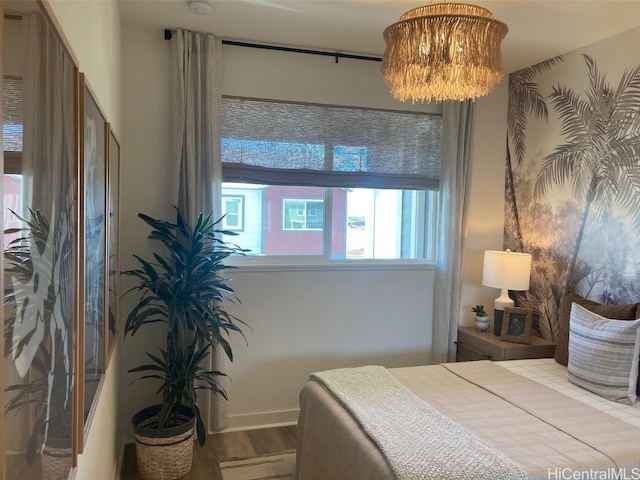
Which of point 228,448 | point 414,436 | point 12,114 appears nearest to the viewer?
point 12,114

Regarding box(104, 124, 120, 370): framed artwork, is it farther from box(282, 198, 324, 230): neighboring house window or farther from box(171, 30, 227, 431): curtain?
box(282, 198, 324, 230): neighboring house window

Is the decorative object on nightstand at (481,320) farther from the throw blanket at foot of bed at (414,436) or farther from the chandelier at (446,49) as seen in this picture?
the chandelier at (446,49)

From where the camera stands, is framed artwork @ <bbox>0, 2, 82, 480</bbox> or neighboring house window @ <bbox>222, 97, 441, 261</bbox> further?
neighboring house window @ <bbox>222, 97, 441, 261</bbox>

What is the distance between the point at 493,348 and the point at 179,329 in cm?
207

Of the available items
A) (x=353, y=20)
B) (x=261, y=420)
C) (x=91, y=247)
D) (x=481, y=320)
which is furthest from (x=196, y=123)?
(x=481, y=320)

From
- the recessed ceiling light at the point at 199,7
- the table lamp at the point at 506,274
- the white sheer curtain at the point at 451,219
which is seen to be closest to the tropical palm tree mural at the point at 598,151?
the table lamp at the point at 506,274

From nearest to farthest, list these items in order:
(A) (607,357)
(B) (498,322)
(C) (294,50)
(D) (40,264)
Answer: (D) (40,264) → (A) (607,357) → (C) (294,50) → (B) (498,322)

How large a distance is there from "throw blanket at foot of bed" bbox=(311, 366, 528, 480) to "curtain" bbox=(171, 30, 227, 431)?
1.17 meters

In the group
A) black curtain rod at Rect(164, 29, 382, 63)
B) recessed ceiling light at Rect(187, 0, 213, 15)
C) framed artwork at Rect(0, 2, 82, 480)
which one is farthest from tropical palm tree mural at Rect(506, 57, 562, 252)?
framed artwork at Rect(0, 2, 82, 480)

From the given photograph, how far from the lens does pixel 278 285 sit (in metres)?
3.50

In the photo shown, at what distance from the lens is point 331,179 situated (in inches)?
139

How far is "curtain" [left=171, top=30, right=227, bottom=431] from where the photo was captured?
312cm

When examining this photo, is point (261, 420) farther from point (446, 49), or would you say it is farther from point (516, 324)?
point (446, 49)

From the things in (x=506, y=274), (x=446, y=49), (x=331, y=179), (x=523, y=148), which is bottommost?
(x=506, y=274)
